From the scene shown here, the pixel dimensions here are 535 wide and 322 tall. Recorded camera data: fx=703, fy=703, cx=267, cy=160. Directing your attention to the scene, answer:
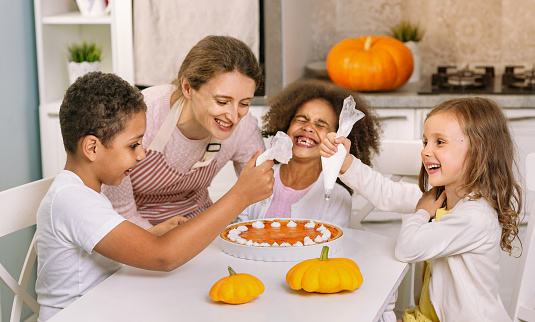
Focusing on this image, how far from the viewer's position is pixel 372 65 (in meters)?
2.84

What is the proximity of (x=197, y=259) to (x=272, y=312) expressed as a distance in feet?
1.12

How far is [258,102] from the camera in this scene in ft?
9.36

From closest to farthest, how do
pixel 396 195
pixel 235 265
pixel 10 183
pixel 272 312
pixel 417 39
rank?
pixel 272 312, pixel 235 265, pixel 396 195, pixel 10 183, pixel 417 39

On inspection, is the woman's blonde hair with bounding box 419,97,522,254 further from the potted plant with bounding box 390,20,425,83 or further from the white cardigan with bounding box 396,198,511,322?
the potted plant with bounding box 390,20,425,83

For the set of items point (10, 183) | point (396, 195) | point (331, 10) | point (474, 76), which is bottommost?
point (10, 183)

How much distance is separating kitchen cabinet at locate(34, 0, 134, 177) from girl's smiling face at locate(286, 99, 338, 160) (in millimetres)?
1120

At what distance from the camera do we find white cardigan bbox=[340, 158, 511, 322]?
1501 millimetres

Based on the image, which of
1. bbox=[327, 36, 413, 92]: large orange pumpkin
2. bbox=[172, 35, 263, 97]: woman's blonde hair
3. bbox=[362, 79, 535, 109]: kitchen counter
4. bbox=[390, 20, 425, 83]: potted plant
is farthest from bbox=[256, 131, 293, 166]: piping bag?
bbox=[390, 20, 425, 83]: potted plant

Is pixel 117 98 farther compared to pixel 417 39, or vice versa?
pixel 417 39

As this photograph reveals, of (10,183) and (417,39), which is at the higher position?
(417,39)

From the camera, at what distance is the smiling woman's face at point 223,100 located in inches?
67.2

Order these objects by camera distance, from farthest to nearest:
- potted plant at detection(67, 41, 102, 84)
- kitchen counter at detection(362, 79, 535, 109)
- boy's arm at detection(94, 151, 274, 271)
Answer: potted plant at detection(67, 41, 102, 84) → kitchen counter at detection(362, 79, 535, 109) → boy's arm at detection(94, 151, 274, 271)

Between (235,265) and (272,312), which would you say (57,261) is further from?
(272,312)

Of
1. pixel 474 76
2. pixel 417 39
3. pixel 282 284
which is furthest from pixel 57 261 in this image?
pixel 417 39
